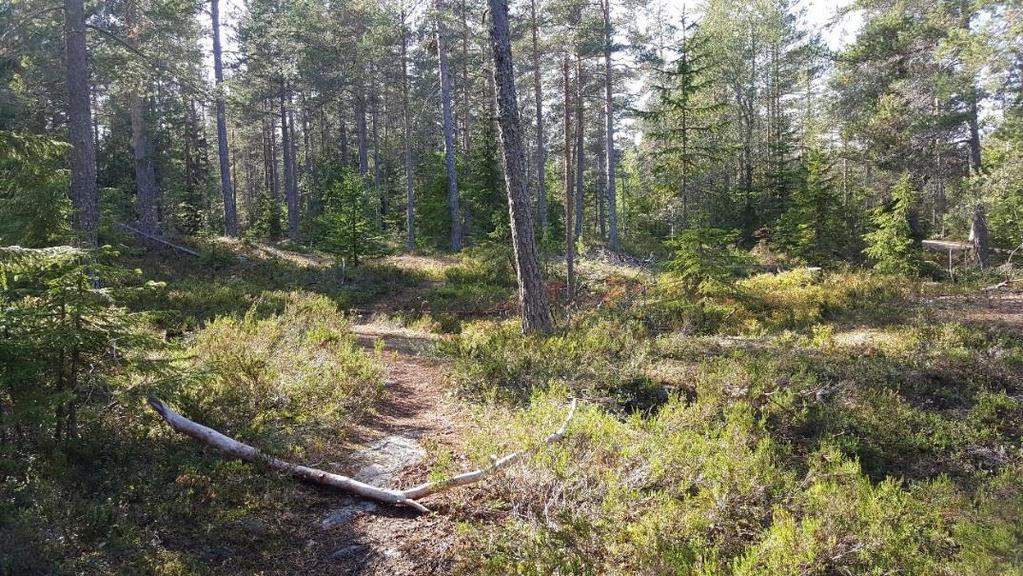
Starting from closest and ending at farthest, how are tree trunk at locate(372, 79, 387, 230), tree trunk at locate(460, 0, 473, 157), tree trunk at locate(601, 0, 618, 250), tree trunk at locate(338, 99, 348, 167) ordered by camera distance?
1. tree trunk at locate(601, 0, 618, 250)
2. tree trunk at locate(460, 0, 473, 157)
3. tree trunk at locate(372, 79, 387, 230)
4. tree trunk at locate(338, 99, 348, 167)

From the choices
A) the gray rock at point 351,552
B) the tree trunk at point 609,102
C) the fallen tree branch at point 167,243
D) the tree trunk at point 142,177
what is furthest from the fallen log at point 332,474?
the tree trunk at point 609,102

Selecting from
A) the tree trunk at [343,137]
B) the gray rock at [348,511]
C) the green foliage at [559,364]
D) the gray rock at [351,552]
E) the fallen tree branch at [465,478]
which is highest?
the tree trunk at [343,137]

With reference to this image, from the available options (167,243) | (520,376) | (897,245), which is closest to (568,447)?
(520,376)

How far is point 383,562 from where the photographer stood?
3771 millimetres

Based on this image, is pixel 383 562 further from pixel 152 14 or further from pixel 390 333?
pixel 152 14

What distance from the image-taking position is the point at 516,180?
9.02 meters

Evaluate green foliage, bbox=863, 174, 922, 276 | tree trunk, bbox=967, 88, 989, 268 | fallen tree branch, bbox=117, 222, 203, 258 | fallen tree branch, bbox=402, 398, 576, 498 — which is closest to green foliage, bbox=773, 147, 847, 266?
green foliage, bbox=863, 174, 922, 276

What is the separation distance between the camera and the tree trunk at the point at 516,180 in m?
8.85

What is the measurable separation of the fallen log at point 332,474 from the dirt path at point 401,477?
0.08m

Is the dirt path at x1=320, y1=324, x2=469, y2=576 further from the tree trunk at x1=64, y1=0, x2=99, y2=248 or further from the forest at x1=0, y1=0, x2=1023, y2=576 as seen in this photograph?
the tree trunk at x1=64, y1=0, x2=99, y2=248

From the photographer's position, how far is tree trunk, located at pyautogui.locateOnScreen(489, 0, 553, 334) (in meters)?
8.85

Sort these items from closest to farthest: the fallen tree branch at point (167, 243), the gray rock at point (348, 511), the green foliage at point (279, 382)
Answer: the gray rock at point (348, 511) → the green foliage at point (279, 382) → the fallen tree branch at point (167, 243)

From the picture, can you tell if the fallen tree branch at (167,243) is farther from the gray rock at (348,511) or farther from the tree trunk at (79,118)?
the gray rock at (348,511)

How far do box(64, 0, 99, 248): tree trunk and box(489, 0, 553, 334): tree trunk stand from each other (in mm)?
8551
